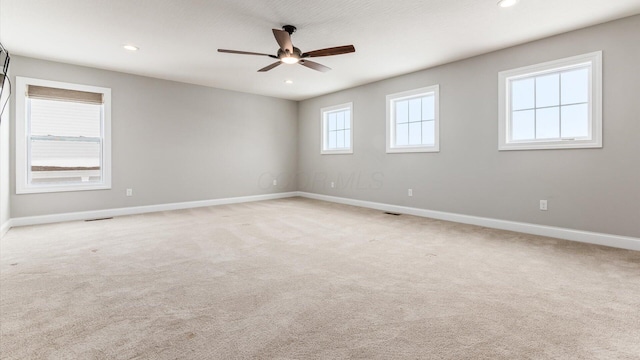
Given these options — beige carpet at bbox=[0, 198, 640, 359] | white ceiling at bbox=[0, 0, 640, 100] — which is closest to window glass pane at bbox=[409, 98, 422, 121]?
white ceiling at bbox=[0, 0, 640, 100]

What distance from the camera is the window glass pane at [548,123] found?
3.90 metres

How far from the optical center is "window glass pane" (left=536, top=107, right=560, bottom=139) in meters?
3.90

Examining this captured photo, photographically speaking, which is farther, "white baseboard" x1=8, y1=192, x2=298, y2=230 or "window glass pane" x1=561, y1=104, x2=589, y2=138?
"white baseboard" x1=8, y1=192, x2=298, y2=230

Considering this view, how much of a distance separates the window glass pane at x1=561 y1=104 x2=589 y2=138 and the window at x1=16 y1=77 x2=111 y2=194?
706cm

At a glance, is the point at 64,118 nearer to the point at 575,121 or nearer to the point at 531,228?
the point at 531,228

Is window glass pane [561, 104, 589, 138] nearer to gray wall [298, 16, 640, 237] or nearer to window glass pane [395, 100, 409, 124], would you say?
gray wall [298, 16, 640, 237]

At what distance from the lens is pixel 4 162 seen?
4188mm

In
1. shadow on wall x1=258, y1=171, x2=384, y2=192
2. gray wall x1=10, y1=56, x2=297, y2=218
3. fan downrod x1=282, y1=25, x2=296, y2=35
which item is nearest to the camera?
fan downrod x1=282, y1=25, x2=296, y2=35

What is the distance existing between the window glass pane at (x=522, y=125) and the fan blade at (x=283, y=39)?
3291 millimetres

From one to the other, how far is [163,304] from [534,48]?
5.13 meters

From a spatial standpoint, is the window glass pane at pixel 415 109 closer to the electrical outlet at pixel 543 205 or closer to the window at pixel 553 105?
the window at pixel 553 105

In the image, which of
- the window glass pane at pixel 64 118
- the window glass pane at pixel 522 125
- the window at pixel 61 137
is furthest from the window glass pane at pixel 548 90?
the window glass pane at pixel 64 118

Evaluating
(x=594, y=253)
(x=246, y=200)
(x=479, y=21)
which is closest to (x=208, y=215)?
(x=246, y=200)

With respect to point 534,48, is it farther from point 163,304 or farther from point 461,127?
point 163,304
